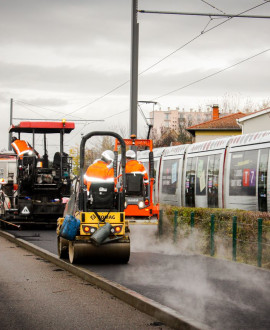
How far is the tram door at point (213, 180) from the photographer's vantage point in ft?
85.6

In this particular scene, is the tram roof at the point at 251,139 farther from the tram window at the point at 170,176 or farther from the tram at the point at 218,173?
the tram window at the point at 170,176

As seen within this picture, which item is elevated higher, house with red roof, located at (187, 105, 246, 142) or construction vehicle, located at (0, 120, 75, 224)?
house with red roof, located at (187, 105, 246, 142)

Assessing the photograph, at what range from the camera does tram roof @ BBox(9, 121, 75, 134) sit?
994 inches

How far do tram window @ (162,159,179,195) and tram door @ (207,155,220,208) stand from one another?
4.07m

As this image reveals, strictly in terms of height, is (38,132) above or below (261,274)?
above

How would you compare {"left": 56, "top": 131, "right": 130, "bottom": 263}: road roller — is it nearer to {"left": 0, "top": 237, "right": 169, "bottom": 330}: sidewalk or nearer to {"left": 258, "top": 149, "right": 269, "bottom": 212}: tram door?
{"left": 0, "top": 237, "right": 169, "bottom": 330}: sidewalk

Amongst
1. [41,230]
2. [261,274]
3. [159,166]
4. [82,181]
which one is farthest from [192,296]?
[159,166]

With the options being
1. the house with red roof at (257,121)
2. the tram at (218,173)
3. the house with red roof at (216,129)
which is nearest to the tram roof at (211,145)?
the tram at (218,173)

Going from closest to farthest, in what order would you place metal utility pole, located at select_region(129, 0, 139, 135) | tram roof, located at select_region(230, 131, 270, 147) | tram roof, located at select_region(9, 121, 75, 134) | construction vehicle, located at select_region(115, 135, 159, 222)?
1. construction vehicle, located at select_region(115, 135, 159, 222)
2. tram roof, located at select_region(230, 131, 270, 147)
3. metal utility pole, located at select_region(129, 0, 139, 135)
4. tram roof, located at select_region(9, 121, 75, 134)

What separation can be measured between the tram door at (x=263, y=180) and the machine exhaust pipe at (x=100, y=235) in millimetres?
9268

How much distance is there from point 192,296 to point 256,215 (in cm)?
639

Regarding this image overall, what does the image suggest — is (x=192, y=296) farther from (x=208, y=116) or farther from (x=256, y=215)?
(x=208, y=116)

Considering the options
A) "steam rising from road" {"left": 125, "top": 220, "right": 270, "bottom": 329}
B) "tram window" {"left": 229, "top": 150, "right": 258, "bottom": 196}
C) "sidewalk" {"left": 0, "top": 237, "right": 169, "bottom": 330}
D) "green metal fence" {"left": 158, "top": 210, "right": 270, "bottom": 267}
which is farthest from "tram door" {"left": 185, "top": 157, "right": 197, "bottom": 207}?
"sidewalk" {"left": 0, "top": 237, "right": 169, "bottom": 330}

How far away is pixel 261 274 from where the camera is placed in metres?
12.1
